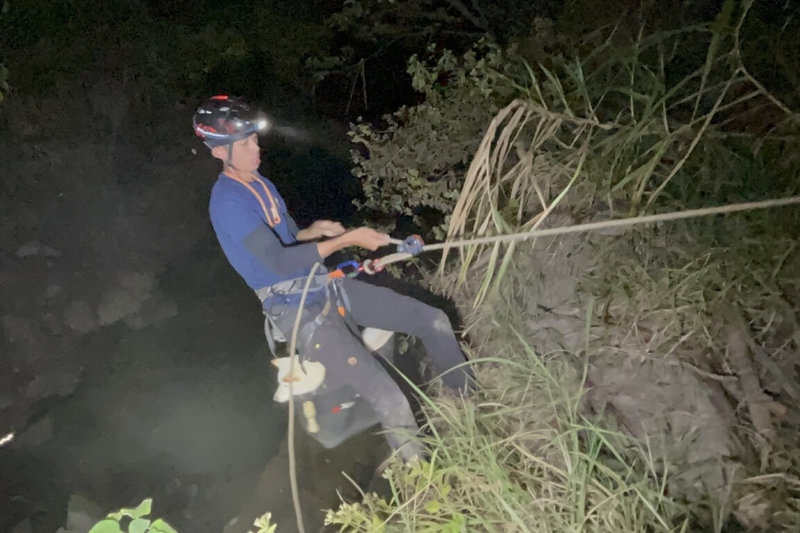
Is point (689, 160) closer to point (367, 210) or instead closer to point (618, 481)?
point (618, 481)

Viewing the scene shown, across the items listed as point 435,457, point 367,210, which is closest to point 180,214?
point 367,210

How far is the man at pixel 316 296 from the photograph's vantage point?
8.38 feet

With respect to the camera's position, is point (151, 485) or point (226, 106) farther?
point (151, 485)

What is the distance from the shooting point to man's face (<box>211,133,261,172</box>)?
263 centimetres

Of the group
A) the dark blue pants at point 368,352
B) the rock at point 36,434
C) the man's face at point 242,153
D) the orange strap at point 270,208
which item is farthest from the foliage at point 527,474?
the rock at point 36,434

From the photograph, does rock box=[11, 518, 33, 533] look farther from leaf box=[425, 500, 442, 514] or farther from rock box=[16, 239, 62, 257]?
leaf box=[425, 500, 442, 514]

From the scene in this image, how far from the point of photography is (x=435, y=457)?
2.38m

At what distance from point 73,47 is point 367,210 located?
2.81 m

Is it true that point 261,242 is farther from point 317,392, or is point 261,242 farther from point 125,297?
point 125,297

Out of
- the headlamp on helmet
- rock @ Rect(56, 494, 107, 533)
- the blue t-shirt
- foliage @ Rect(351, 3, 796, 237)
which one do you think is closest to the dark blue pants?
the blue t-shirt

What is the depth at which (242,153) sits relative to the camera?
2643 mm

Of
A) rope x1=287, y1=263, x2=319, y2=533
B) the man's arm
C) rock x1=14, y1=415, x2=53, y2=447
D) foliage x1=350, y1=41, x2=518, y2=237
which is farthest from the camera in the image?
foliage x1=350, y1=41, x2=518, y2=237

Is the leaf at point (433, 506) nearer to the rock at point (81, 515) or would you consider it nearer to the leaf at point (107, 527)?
the leaf at point (107, 527)

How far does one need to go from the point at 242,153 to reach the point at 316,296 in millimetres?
739
